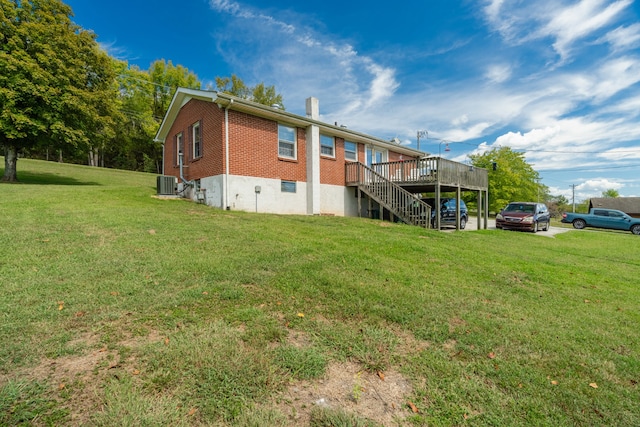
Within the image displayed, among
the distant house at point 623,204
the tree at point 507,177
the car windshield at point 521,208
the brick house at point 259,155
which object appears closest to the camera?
the brick house at point 259,155

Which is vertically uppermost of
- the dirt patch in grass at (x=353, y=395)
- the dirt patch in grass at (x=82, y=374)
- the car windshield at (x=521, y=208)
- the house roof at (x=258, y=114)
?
the house roof at (x=258, y=114)

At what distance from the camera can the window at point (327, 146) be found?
45.8ft

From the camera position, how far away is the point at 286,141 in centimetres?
1265

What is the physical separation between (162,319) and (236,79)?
131ft

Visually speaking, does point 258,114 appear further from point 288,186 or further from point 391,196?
point 391,196

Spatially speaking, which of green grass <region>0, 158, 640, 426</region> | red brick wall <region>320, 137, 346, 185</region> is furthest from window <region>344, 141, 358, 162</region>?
green grass <region>0, 158, 640, 426</region>

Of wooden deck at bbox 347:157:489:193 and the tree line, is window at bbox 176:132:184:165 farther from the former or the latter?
wooden deck at bbox 347:157:489:193

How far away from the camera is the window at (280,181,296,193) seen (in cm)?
1245

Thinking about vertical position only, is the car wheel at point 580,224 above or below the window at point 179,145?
below

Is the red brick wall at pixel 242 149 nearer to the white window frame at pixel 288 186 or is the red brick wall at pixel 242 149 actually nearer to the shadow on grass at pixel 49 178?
the white window frame at pixel 288 186

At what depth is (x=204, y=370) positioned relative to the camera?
89.4 inches

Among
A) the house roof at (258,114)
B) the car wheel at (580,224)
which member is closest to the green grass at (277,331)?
the house roof at (258,114)

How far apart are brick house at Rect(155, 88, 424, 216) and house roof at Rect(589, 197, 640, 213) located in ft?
152

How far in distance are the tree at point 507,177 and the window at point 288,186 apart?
24743 mm
